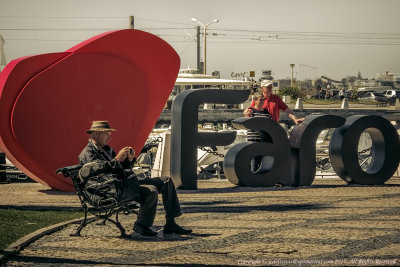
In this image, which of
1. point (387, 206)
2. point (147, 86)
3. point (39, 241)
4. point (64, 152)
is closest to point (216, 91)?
point (147, 86)

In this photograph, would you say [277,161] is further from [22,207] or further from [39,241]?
[39,241]

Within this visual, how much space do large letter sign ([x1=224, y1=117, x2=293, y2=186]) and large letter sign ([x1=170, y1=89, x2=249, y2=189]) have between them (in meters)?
0.48

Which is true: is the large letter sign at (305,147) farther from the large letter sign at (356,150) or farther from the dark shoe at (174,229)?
the dark shoe at (174,229)

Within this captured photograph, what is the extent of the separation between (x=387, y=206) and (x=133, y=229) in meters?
4.34

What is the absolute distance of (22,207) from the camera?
37.8 ft

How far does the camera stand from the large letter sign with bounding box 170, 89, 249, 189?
14.2 m

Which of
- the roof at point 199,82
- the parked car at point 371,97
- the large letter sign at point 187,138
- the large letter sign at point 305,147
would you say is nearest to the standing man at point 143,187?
the large letter sign at point 187,138

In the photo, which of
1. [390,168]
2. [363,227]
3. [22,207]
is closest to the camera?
[363,227]

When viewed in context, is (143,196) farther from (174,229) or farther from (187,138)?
(187,138)

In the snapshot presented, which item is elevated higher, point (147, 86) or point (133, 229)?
point (147, 86)

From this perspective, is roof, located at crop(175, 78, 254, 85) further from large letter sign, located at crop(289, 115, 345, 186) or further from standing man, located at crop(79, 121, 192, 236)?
standing man, located at crop(79, 121, 192, 236)

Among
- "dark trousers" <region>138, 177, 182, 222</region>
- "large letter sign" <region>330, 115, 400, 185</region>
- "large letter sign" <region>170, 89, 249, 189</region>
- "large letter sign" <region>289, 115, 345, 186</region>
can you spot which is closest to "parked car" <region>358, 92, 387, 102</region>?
"large letter sign" <region>330, 115, 400, 185</region>

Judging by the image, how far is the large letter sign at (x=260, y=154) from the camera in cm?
1437

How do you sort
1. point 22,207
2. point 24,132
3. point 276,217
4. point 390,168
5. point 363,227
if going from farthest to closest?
point 390,168 → point 24,132 → point 22,207 → point 276,217 → point 363,227
